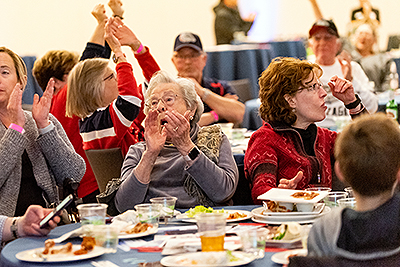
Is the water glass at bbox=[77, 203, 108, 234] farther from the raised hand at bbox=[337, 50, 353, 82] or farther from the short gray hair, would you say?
the raised hand at bbox=[337, 50, 353, 82]

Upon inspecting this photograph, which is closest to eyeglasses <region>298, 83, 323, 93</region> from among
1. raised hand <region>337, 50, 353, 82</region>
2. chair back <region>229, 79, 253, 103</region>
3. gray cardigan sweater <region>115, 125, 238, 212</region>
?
gray cardigan sweater <region>115, 125, 238, 212</region>

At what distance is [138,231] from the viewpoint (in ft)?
6.02

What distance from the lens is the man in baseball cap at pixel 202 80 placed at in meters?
4.58

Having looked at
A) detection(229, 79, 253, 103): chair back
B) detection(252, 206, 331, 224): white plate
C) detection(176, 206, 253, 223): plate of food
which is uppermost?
detection(229, 79, 253, 103): chair back

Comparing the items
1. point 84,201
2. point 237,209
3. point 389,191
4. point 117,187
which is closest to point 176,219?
point 237,209

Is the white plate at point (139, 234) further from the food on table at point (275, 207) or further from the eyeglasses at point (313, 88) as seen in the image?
the eyeglasses at point (313, 88)

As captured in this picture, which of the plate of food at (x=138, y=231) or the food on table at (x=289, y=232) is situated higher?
the food on table at (x=289, y=232)

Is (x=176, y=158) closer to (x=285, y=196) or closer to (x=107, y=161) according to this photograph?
(x=107, y=161)

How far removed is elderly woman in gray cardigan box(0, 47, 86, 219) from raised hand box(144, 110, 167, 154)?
0.47 m

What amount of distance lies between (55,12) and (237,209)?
8.73 m

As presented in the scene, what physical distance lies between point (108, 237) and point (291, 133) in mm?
1254

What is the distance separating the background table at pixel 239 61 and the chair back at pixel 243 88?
27 cm

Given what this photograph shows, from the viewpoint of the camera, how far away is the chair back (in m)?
7.16

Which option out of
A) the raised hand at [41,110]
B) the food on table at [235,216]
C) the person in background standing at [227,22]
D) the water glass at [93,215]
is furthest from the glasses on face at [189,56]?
the person in background standing at [227,22]
